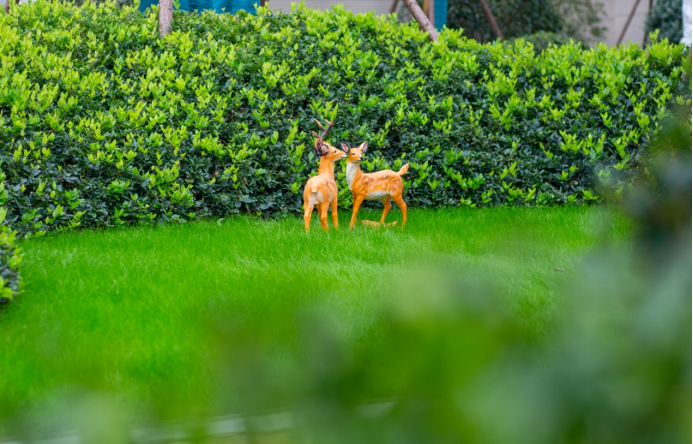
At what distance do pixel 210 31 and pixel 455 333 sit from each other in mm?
6237

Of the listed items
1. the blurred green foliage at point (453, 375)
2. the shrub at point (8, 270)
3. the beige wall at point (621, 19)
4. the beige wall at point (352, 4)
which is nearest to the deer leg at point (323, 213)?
the shrub at point (8, 270)

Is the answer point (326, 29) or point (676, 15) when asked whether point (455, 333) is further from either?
point (676, 15)

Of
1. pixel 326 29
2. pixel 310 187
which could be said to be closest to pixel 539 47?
pixel 326 29

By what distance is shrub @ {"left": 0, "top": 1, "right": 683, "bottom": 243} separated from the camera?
5.12 metres

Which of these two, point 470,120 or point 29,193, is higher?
point 470,120

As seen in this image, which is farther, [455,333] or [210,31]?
[210,31]

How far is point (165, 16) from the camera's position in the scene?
606cm

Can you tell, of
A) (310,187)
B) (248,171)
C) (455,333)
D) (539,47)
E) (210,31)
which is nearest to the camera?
(455,333)

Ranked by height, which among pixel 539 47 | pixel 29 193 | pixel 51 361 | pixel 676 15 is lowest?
→ pixel 29 193

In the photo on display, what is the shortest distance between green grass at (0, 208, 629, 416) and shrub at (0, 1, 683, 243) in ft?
1.19

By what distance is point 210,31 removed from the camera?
6285mm

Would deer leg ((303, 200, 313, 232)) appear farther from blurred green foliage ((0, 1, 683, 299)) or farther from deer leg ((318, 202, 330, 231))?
blurred green foliage ((0, 1, 683, 299))

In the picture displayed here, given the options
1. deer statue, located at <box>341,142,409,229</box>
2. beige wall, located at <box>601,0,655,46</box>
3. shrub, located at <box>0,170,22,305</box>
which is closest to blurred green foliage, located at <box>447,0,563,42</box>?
beige wall, located at <box>601,0,655,46</box>

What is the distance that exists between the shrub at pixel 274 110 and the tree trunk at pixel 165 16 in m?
0.12
